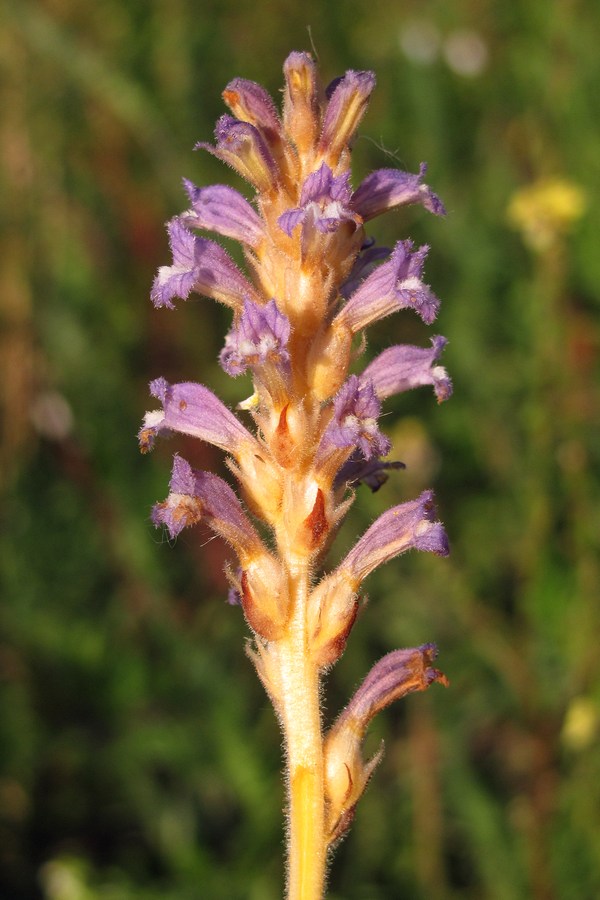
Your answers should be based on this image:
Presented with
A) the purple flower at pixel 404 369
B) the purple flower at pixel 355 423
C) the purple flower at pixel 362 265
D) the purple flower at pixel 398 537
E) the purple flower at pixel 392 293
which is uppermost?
the purple flower at pixel 362 265

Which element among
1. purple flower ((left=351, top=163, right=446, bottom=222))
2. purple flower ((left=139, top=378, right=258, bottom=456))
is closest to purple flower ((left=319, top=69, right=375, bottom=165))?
purple flower ((left=351, top=163, right=446, bottom=222))

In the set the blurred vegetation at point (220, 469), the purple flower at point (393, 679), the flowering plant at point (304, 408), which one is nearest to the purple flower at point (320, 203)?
the flowering plant at point (304, 408)

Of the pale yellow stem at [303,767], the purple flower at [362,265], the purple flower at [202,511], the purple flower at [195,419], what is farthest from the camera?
the purple flower at [362,265]

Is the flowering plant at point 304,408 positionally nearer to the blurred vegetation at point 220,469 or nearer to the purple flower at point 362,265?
the purple flower at point 362,265

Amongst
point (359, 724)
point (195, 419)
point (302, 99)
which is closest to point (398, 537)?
point (359, 724)

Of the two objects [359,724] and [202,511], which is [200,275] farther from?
[359,724]

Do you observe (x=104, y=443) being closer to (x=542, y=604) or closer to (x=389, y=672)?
(x=542, y=604)

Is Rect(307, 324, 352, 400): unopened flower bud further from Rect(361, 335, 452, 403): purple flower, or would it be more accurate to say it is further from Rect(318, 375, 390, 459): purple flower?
Rect(361, 335, 452, 403): purple flower
